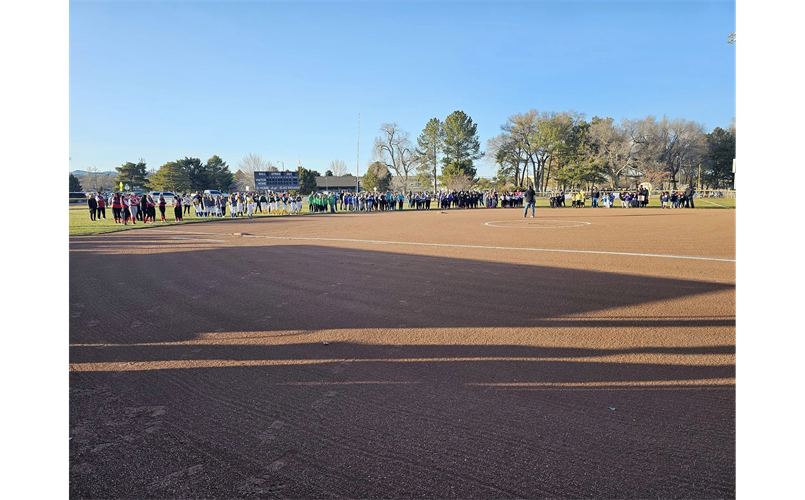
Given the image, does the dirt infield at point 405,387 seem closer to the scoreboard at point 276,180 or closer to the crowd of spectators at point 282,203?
the crowd of spectators at point 282,203

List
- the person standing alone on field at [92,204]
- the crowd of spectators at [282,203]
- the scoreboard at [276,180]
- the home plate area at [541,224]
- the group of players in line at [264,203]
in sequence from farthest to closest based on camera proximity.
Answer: the scoreboard at [276,180]
the person standing alone on field at [92,204]
the crowd of spectators at [282,203]
the group of players in line at [264,203]
the home plate area at [541,224]

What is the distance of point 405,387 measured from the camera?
436cm

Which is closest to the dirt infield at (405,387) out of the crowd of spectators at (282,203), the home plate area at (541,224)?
the home plate area at (541,224)

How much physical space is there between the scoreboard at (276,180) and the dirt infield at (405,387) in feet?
142

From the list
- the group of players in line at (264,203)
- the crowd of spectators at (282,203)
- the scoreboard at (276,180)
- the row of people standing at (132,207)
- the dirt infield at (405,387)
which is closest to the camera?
the dirt infield at (405,387)

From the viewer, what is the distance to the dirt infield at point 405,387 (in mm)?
3014

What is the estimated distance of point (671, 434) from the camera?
3.47m

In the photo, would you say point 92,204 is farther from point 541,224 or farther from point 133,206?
point 541,224

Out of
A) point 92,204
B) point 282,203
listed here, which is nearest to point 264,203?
point 282,203
